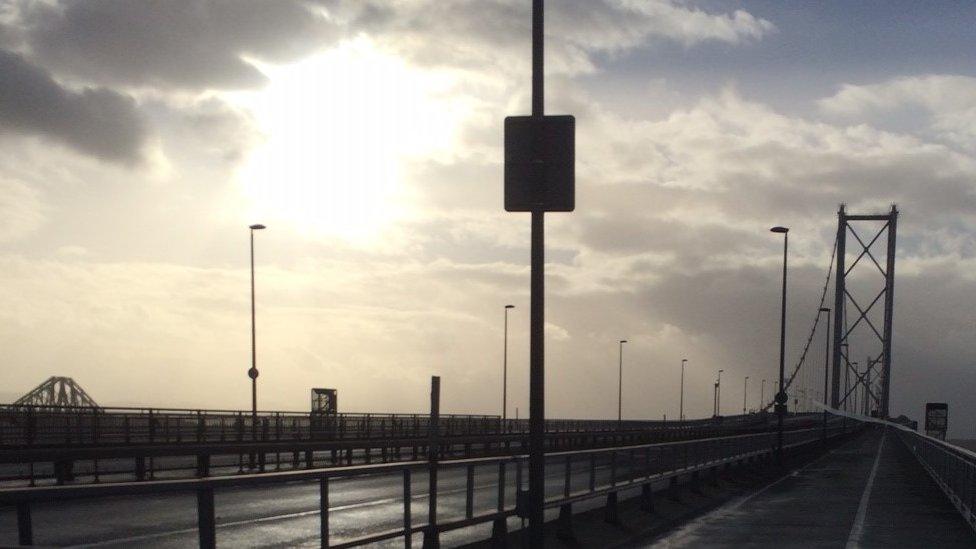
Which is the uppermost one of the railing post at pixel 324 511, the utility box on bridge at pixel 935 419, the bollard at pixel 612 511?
the railing post at pixel 324 511

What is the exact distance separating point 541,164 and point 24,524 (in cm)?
739

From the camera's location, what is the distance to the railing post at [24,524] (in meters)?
7.59

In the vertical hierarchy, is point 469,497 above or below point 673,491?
above

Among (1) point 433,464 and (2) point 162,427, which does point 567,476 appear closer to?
(1) point 433,464

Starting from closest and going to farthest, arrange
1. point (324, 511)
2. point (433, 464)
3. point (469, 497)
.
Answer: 1. point (324, 511)
2. point (433, 464)
3. point (469, 497)

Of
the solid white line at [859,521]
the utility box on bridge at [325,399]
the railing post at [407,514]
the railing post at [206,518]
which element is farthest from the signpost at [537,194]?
the utility box on bridge at [325,399]

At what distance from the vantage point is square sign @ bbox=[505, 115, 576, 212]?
13.6 meters

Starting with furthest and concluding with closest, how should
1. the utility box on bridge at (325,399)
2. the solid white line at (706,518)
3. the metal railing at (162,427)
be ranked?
the utility box on bridge at (325,399), the metal railing at (162,427), the solid white line at (706,518)

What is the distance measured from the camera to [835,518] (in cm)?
2361

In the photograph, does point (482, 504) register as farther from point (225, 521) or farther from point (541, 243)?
point (225, 521)

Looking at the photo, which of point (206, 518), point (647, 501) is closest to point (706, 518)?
point (647, 501)

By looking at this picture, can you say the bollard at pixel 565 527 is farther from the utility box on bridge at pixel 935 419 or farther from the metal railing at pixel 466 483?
the utility box on bridge at pixel 935 419

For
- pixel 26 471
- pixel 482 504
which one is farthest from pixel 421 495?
pixel 26 471

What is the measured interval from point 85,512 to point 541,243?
22.1ft
